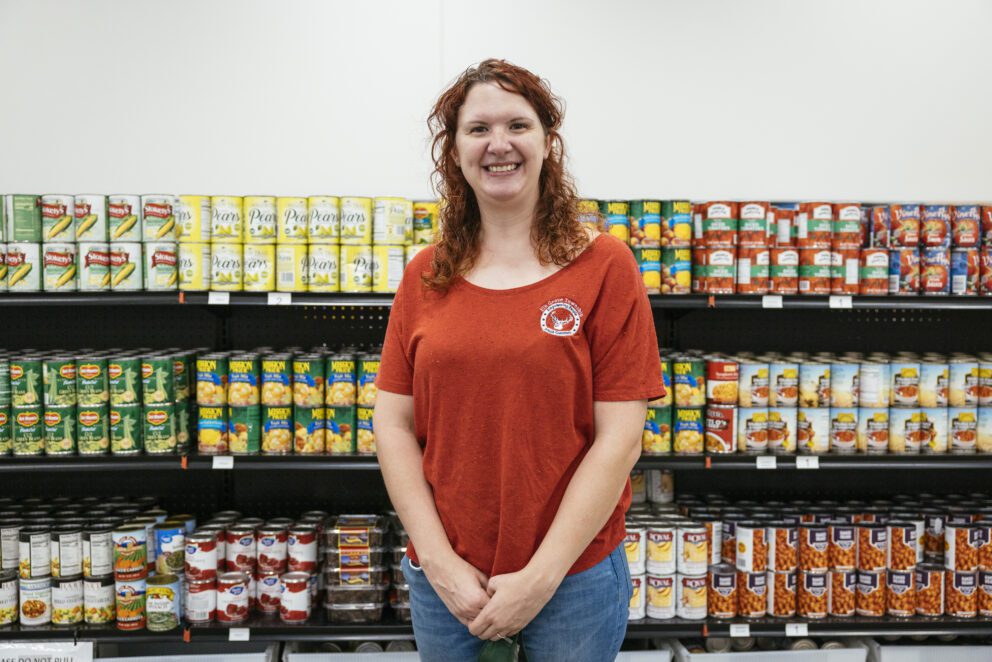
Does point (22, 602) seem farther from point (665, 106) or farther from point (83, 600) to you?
point (665, 106)

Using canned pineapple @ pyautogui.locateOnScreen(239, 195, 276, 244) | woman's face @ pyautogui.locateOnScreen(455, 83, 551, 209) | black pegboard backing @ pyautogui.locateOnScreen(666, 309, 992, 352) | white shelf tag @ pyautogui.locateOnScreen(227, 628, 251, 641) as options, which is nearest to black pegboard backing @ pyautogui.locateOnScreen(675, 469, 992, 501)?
black pegboard backing @ pyautogui.locateOnScreen(666, 309, 992, 352)

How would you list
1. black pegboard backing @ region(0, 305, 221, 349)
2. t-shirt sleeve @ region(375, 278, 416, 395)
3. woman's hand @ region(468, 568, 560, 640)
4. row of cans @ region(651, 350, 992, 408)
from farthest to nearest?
1. black pegboard backing @ region(0, 305, 221, 349)
2. row of cans @ region(651, 350, 992, 408)
3. t-shirt sleeve @ region(375, 278, 416, 395)
4. woman's hand @ region(468, 568, 560, 640)

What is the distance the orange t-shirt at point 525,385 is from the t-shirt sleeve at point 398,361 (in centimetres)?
7

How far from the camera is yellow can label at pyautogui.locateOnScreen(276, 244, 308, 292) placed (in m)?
2.55

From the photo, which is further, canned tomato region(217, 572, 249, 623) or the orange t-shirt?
canned tomato region(217, 572, 249, 623)

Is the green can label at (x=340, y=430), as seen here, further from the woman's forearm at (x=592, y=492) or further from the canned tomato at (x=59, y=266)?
the woman's forearm at (x=592, y=492)

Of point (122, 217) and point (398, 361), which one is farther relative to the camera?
point (122, 217)

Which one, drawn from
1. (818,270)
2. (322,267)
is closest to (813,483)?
(818,270)

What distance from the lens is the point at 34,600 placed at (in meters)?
2.56

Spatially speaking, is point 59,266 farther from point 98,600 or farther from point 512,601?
point 512,601

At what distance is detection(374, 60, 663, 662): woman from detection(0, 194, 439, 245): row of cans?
118 centimetres

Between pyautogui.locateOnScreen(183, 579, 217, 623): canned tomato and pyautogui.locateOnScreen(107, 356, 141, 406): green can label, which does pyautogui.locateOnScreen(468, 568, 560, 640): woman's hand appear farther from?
pyautogui.locateOnScreen(107, 356, 141, 406): green can label

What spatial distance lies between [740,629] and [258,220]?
2224mm

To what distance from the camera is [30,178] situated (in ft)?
10.2
